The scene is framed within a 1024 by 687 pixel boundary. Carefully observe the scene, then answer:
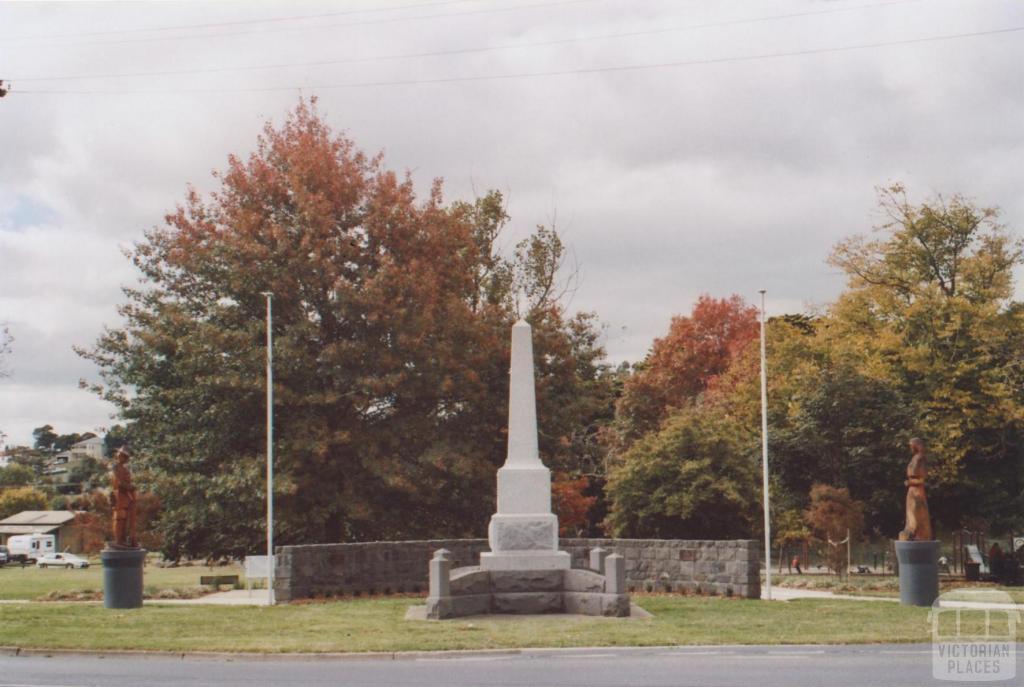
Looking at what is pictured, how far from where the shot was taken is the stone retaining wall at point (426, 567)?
26.3 metres

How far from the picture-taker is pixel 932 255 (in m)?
50.3

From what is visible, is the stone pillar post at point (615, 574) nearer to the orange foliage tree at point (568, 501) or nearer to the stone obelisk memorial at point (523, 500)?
the stone obelisk memorial at point (523, 500)

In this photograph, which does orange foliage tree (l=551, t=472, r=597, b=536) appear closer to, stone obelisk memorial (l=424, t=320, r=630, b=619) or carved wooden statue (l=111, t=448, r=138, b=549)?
stone obelisk memorial (l=424, t=320, r=630, b=619)

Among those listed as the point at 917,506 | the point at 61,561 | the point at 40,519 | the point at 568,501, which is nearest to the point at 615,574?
the point at 917,506

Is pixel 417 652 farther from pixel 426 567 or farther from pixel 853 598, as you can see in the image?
pixel 853 598

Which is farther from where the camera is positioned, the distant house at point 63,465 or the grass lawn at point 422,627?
the distant house at point 63,465

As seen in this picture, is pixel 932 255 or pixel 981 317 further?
pixel 932 255

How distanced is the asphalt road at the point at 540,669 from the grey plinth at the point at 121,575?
7578 millimetres

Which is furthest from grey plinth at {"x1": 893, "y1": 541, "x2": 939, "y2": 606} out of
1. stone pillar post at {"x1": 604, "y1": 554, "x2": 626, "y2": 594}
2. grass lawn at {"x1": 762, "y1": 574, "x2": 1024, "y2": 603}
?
stone pillar post at {"x1": 604, "y1": 554, "x2": 626, "y2": 594}

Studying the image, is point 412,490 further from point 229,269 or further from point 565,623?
point 565,623

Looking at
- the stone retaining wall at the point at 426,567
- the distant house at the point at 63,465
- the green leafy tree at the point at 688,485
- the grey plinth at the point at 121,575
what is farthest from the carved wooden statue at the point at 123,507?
→ the distant house at the point at 63,465

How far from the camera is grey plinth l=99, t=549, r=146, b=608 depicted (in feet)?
79.0

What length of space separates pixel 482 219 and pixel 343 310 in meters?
14.7

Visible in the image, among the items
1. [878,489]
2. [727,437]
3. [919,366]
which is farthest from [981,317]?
[727,437]
